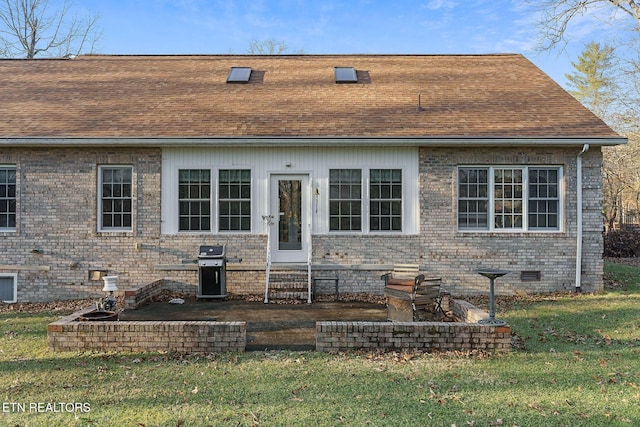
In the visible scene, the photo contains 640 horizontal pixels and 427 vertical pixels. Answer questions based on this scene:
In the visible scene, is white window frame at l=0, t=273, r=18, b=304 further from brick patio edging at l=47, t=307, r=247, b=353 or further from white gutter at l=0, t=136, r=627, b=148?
brick patio edging at l=47, t=307, r=247, b=353

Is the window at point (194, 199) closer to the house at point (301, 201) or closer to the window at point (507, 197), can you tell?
the house at point (301, 201)

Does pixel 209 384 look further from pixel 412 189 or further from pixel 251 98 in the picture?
pixel 251 98

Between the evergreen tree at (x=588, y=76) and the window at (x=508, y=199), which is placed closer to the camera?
the window at (x=508, y=199)

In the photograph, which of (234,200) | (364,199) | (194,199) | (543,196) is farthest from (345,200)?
(543,196)

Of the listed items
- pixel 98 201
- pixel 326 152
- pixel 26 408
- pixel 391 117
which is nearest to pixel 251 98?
pixel 326 152

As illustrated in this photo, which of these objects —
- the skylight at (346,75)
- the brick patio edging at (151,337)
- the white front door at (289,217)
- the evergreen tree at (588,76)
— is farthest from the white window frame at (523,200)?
the evergreen tree at (588,76)

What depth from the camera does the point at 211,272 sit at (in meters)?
8.94

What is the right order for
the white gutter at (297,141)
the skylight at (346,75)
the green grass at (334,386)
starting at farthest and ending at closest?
the skylight at (346,75) < the white gutter at (297,141) < the green grass at (334,386)

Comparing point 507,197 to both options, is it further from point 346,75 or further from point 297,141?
point 346,75

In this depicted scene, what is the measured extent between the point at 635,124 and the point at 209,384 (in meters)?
23.4

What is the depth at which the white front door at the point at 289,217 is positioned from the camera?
388 inches

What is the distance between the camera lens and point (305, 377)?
4844 mm

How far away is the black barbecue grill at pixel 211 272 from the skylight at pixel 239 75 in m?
5.39

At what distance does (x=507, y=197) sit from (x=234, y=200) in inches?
244
